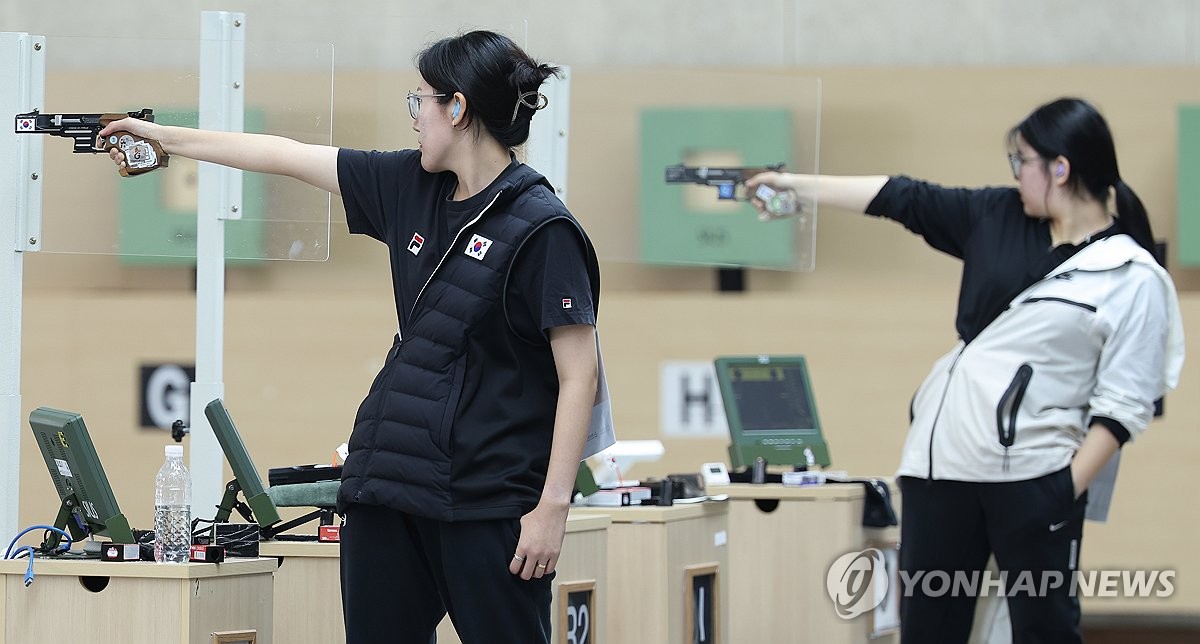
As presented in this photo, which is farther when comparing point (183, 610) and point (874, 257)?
point (874, 257)

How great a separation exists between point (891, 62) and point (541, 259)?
381 centimetres

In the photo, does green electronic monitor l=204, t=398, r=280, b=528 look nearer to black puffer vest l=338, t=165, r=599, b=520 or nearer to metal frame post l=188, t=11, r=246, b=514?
metal frame post l=188, t=11, r=246, b=514

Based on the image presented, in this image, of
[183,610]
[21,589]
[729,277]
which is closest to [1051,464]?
[183,610]

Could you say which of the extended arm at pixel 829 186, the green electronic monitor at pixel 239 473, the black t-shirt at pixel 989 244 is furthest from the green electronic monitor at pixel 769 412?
the green electronic monitor at pixel 239 473

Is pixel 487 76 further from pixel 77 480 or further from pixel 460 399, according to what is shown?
pixel 77 480

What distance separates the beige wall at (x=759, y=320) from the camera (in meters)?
5.48

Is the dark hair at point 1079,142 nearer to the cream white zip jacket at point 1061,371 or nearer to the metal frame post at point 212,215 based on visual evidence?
the cream white zip jacket at point 1061,371

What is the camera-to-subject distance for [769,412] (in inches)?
173

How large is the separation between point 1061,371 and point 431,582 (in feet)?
4.37

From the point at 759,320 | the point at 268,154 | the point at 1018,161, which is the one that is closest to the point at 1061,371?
the point at 1018,161

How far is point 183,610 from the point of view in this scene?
8.25 ft

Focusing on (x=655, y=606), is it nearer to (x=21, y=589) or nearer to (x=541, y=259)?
(x=21, y=589)

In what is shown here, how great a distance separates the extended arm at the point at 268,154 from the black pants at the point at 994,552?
4.27ft

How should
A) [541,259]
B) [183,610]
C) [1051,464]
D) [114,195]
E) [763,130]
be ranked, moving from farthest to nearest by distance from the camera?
[763,130]
[114,195]
[1051,464]
[183,610]
[541,259]
